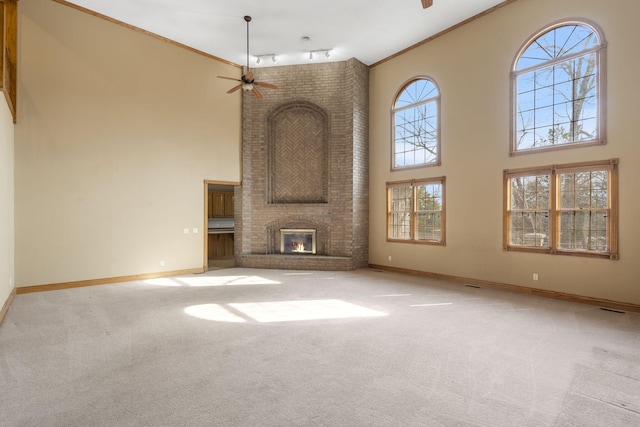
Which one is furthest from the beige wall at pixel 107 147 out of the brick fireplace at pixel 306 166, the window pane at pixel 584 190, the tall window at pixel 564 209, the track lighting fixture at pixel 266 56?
the window pane at pixel 584 190

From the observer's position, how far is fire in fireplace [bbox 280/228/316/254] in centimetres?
852

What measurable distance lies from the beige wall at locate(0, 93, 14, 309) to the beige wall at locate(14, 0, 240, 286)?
0.92 feet

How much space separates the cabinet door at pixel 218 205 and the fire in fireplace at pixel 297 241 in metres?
2.90

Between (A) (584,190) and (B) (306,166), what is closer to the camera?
(A) (584,190)

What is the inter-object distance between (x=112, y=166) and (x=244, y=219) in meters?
3.08

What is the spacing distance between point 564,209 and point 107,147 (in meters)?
7.97

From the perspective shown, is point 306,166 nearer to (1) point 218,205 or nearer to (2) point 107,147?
(1) point 218,205

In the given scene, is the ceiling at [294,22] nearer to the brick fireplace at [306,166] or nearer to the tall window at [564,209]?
the brick fireplace at [306,166]

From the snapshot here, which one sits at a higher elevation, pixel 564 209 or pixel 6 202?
pixel 6 202

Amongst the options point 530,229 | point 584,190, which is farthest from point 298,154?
point 584,190

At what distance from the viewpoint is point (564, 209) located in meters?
5.23

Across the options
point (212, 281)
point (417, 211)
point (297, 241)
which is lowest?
point (212, 281)

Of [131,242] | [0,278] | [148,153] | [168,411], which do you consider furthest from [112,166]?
[168,411]

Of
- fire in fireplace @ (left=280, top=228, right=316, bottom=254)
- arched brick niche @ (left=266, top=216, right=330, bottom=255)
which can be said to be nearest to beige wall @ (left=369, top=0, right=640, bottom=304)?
arched brick niche @ (left=266, top=216, right=330, bottom=255)
